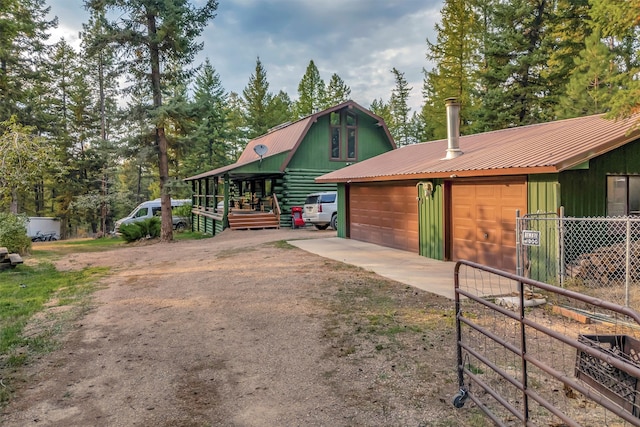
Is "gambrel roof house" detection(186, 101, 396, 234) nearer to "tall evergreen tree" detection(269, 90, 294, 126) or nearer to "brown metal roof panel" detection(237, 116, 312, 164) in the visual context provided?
"brown metal roof panel" detection(237, 116, 312, 164)

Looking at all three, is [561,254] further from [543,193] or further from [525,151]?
[525,151]

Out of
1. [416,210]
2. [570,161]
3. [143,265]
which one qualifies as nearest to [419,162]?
[416,210]

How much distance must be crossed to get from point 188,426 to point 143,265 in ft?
29.3

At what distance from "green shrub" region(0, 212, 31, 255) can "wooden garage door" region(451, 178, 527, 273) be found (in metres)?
13.3

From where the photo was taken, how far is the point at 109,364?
4.40 meters

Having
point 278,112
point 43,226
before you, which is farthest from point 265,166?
point 278,112

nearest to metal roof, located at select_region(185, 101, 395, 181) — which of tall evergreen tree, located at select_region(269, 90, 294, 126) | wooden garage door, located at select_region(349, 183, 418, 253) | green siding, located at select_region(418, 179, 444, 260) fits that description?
wooden garage door, located at select_region(349, 183, 418, 253)

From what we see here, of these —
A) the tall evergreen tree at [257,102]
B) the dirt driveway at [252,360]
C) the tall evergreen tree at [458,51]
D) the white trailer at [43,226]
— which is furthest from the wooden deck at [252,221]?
the tall evergreen tree at [257,102]

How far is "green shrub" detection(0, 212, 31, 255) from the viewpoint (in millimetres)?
12406

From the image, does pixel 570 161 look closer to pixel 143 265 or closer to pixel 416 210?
pixel 416 210

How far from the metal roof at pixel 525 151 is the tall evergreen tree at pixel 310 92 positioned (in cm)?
2954

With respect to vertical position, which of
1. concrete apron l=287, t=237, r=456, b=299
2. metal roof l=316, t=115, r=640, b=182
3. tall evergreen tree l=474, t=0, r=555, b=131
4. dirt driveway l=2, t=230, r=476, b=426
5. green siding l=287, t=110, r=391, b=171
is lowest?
Result: dirt driveway l=2, t=230, r=476, b=426

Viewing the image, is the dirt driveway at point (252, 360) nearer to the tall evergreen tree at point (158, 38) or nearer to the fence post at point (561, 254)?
the fence post at point (561, 254)

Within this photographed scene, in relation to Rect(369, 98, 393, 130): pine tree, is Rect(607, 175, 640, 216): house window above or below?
below
